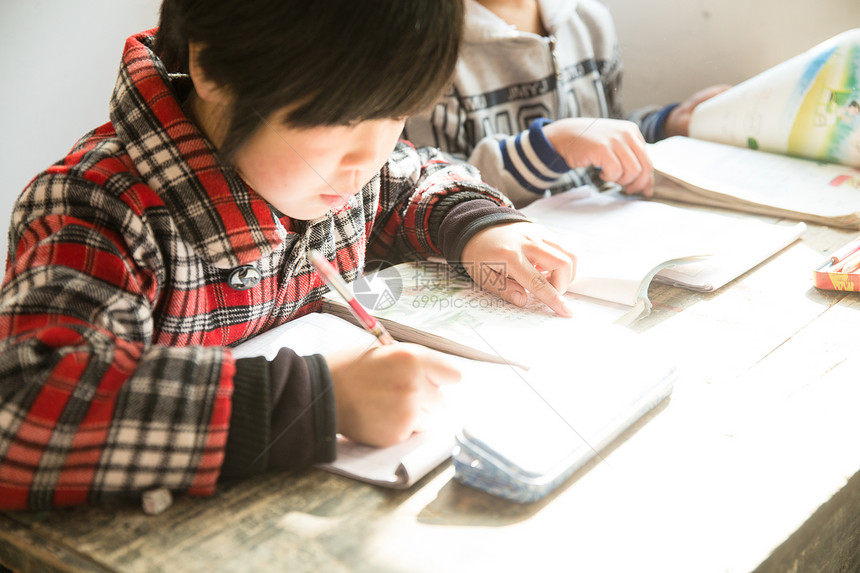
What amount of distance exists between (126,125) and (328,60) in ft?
0.68

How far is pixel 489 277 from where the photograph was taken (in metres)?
0.82

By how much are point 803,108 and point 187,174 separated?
91 centimetres

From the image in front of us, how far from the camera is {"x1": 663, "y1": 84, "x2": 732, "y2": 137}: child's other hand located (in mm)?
1299

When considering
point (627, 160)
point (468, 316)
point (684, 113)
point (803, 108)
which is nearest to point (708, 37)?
point (684, 113)

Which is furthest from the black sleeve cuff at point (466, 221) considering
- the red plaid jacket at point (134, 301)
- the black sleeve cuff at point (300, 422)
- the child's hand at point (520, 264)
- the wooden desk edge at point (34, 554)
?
the wooden desk edge at point (34, 554)

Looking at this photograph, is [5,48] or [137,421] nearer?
[137,421]

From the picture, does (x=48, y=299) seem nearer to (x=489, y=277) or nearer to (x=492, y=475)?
(x=492, y=475)

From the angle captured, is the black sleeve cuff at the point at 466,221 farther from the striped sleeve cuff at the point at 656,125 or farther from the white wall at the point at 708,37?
the white wall at the point at 708,37

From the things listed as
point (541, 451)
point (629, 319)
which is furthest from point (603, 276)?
point (541, 451)

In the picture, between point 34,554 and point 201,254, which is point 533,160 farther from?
point 34,554

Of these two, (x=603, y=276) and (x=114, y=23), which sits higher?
(x=114, y=23)

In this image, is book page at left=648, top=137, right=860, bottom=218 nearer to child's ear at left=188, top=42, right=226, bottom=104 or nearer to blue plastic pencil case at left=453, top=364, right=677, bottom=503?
blue plastic pencil case at left=453, top=364, right=677, bottom=503

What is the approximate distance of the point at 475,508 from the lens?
1.66ft

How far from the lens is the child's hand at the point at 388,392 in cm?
55
